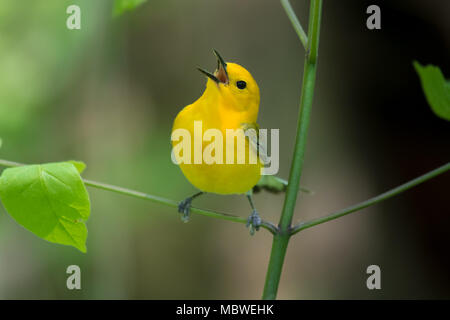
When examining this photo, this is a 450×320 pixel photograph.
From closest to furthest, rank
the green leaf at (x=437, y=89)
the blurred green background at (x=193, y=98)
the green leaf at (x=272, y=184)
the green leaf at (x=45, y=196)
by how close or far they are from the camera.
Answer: the green leaf at (x=45, y=196), the green leaf at (x=437, y=89), the green leaf at (x=272, y=184), the blurred green background at (x=193, y=98)

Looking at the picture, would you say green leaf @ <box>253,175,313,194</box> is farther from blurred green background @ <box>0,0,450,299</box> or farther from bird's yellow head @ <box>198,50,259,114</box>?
blurred green background @ <box>0,0,450,299</box>

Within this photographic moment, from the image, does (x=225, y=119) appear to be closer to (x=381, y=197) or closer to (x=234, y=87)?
(x=234, y=87)

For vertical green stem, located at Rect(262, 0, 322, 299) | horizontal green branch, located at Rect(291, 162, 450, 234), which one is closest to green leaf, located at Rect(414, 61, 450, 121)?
horizontal green branch, located at Rect(291, 162, 450, 234)

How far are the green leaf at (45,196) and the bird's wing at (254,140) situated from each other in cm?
67

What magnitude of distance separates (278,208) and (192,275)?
3.47ft

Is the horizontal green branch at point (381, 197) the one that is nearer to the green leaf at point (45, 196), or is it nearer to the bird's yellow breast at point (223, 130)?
the bird's yellow breast at point (223, 130)

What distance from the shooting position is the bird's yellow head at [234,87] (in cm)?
146

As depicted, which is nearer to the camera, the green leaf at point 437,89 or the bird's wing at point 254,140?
the green leaf at point 437,89

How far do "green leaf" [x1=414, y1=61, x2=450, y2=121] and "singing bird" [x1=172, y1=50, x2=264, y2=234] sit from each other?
1.70ft

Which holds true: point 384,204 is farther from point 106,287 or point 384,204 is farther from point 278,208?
point 106,287

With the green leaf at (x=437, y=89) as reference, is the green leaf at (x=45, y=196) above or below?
below

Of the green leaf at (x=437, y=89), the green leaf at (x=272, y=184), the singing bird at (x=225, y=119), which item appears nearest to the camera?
the green leaf at (x=437, y=89)

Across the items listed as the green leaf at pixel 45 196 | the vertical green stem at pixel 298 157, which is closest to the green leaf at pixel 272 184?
the vertical green stem at pixel 298 157

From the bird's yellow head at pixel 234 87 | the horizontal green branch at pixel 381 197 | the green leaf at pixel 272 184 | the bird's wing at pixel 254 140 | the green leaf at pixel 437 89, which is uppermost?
the bird's yellow head at pixel 234 87
